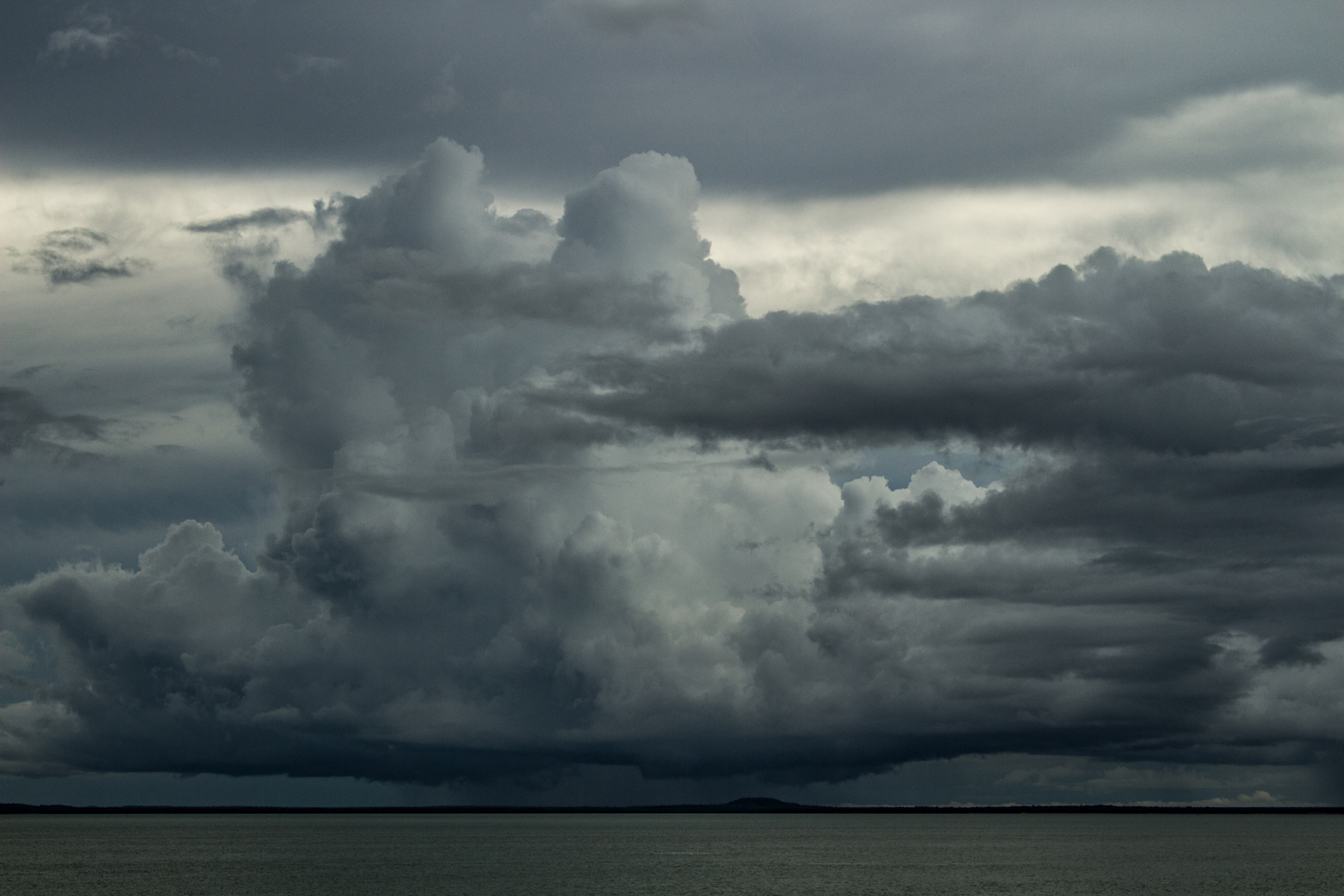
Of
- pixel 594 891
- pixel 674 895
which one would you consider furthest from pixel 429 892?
pixel 674 895

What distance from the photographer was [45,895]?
199 m

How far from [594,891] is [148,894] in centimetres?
6513

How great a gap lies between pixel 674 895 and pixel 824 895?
23130mm

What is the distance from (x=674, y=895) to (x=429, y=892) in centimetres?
3633

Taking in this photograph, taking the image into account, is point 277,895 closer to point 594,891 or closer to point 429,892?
point 429,892

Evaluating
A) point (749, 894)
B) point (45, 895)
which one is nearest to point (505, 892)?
point (749, 894)

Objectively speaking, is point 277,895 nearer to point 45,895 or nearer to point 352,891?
point 352,891

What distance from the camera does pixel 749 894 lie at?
19762cm

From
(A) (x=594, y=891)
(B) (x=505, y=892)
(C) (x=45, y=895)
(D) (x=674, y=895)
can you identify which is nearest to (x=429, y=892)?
(B) (x=505, y=892)

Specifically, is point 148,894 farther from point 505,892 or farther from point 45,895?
point 505,892

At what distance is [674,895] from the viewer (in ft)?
636

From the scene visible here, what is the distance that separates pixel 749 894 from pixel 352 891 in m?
59.4

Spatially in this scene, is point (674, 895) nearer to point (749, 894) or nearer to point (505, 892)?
point (749, 894)

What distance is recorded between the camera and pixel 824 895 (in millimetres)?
199125
